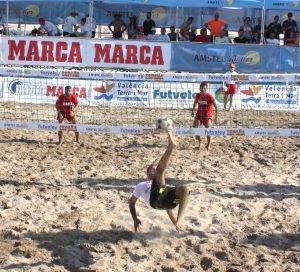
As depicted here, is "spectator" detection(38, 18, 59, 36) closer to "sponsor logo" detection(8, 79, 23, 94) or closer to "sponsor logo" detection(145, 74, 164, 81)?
"sponsor logo" detection(8, 79, 23, 94)

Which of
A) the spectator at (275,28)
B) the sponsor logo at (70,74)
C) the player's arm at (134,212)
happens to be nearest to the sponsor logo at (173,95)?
the spectator at (275,28)

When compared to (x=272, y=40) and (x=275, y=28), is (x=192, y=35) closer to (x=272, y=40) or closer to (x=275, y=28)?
(x=272, y=40)

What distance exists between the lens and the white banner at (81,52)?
17.6m

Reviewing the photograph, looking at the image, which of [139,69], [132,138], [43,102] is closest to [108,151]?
[132,138]

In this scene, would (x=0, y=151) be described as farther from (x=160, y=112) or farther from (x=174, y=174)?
(x=160, y=112)

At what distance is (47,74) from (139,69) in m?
7.63

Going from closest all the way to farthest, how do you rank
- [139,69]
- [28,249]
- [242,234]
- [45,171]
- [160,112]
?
[28,249]
[242,234]
[45,171]
[160,112]
[139,69]

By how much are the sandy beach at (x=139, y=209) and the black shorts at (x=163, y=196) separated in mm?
602

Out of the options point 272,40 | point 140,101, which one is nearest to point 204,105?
point 140,101

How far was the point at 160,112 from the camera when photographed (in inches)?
602

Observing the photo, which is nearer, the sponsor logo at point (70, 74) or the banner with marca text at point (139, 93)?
the sponsor logo at point (70, 74)

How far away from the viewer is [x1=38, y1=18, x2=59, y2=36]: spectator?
19.0 m

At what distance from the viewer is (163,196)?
22.7ft

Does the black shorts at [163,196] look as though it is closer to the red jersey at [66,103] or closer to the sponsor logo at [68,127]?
the sponsor logo at [68,127]
